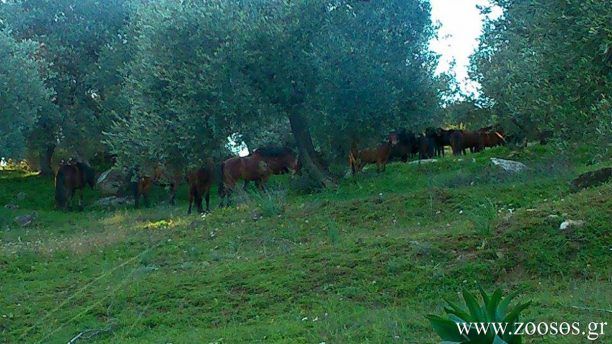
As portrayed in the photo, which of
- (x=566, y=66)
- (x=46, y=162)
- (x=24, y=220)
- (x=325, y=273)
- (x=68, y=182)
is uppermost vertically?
(x=46, y=162)

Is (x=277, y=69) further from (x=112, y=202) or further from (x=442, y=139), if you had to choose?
(x=442, y=139)

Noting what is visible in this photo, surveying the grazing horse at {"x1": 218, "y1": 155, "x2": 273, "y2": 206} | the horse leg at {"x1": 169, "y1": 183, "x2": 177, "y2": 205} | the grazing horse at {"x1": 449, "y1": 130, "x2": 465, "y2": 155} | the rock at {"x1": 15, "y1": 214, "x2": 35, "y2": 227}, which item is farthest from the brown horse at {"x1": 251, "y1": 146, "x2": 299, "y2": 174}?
the grazing horse at {"x1": 449, "y1": 130, "x2": 465, "y2": 155}

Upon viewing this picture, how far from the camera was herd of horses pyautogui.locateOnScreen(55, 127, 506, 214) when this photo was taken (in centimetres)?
2186

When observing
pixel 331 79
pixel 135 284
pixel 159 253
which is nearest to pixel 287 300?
pixel 135 284

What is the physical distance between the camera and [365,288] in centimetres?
907

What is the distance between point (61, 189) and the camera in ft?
90.9

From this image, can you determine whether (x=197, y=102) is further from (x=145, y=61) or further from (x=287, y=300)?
(x=287, y=300)

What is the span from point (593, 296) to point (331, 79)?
10763 millimetres

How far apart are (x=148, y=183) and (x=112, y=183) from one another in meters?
3.06

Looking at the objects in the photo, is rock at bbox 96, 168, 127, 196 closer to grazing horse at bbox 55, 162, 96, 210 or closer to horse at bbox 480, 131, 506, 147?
grazing horse at bbox 55, 162, 96, 210

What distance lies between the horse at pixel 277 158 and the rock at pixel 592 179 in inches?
409

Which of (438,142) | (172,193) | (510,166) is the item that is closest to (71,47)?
(172,193)

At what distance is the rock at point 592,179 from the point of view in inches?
531

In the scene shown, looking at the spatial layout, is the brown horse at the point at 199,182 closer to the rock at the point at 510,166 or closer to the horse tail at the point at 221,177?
the horse tail at the point at 221,177
